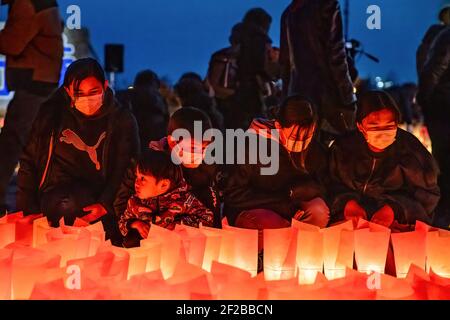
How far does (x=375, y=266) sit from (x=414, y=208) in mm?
588

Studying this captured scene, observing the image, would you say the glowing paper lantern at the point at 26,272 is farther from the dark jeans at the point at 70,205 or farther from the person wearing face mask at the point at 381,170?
the person wearing face mask at the point at 381,170

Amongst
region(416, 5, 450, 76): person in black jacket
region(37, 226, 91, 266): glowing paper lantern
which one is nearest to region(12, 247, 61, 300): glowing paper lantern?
region(37, 226, 91, 266): glowing paper lantern

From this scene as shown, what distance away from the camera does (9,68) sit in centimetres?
529

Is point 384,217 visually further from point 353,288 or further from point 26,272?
point 26,272

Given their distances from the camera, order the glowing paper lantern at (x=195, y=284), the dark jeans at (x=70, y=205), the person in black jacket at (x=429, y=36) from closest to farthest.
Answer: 1. the glowing paper lantern at (x=195, y=284)
2. the dark jeans at (x=70, y=205)
3. the person in black jacket at (x=429, y=36)

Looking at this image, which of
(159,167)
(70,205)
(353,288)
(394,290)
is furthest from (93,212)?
(394,290)

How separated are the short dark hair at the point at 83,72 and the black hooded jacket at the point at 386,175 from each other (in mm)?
1180

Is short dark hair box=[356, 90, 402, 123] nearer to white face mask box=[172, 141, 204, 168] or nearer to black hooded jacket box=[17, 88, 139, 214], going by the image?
white face mask box=[172, 141, 204, 168]

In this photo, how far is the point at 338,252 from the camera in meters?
3.19

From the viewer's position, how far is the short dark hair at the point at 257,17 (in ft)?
23.6

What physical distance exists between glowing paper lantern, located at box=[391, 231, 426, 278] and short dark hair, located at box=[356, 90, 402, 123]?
2.31 ft

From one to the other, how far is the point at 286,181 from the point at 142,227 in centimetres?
75

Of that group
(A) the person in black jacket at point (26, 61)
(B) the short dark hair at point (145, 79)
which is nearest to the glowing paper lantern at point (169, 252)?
(A) the person in black jacket at point (26, 61)

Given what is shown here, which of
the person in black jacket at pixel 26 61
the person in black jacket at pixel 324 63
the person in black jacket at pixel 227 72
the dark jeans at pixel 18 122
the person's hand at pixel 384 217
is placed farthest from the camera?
the person in black jacket at pixel 227 72
